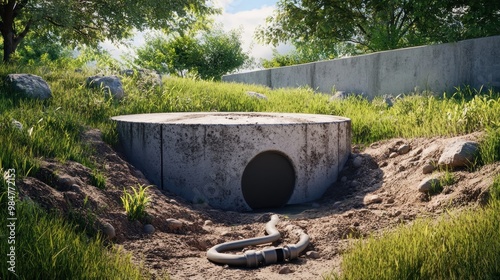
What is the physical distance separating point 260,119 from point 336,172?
4.00ft

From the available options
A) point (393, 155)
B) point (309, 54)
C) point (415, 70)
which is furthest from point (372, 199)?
point (309, 54)

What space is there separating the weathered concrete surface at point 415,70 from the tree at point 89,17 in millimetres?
4309

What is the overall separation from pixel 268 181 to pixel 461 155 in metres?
2.23

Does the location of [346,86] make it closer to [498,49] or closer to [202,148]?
[498,49]

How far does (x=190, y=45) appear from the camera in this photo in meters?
24.3

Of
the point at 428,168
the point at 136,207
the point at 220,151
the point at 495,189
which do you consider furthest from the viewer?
the point at 220,151

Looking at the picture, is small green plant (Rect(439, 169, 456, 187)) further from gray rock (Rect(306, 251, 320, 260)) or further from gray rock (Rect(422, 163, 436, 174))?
gray rock (Rect(306, 251, 320, 260))

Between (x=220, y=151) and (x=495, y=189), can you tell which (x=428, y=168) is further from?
(x=220, y=151)

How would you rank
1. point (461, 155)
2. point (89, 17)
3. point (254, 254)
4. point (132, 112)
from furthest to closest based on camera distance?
point (89, 17), point (132, 112), point (461, 155), point (254, 254)

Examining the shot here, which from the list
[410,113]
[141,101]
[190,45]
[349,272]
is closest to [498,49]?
[410,113]

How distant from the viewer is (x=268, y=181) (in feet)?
21.7

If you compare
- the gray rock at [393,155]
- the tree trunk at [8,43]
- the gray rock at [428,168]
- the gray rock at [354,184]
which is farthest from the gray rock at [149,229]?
the tree trunk at [8,43]

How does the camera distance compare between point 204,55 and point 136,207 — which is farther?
point 204,55

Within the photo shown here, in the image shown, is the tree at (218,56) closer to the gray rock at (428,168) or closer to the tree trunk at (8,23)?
the tree trunk at (8,23)
